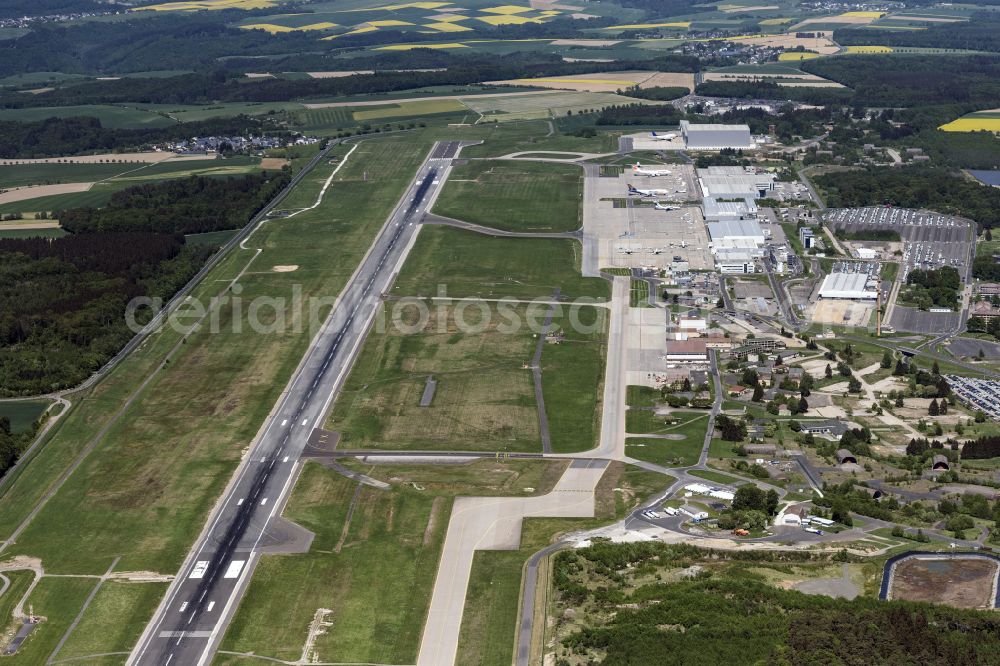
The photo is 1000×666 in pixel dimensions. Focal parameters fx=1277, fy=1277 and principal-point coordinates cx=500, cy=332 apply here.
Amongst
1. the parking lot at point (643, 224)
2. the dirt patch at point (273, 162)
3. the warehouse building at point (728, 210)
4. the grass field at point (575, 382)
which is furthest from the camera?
the dirt patch at point (273, 162)

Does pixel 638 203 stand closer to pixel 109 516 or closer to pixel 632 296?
pixel 632 296

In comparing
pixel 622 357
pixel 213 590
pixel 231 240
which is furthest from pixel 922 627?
pixel 231 240

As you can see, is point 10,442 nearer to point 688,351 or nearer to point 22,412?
point 22,412

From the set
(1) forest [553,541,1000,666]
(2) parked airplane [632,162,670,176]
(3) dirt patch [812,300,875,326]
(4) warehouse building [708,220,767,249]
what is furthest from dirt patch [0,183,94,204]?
(1) forest [553,541,1000,666]

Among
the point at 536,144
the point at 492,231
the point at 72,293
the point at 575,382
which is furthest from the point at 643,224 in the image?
the point at 72,293

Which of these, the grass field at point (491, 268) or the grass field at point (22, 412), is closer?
the grass field at point (22, 412)

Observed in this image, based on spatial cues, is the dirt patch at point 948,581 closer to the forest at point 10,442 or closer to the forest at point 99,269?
the forest at point 10,442

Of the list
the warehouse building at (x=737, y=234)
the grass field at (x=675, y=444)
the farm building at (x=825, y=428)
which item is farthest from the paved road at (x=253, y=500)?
the farm building at (x=825, y=428)

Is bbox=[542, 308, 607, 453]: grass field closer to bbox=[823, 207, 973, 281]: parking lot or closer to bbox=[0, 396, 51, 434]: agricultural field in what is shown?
bbox=[823, 207, 973, 281]: parking lot

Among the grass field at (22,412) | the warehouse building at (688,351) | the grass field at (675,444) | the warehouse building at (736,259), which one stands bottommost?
the grass field at (675,444)
